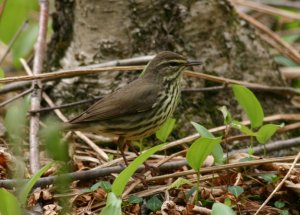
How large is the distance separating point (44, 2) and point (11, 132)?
333cm

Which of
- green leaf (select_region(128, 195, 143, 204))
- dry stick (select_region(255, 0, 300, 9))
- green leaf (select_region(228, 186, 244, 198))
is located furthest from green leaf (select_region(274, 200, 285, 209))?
dry stick (select_region(255, 0, 300, 9))

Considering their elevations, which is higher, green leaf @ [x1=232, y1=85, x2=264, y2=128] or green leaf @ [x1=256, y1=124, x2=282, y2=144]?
green leaf @ [x1=232, y1=85, x2=264, y2=128]

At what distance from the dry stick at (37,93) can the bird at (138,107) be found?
0.90 ft

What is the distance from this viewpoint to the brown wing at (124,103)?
13.8ft

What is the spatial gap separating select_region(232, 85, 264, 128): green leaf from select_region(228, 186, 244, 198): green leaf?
0.58 metres

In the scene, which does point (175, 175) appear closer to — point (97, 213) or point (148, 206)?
point (148, 206)

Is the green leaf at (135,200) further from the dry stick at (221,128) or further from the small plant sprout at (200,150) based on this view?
the dry stick at (221,128)

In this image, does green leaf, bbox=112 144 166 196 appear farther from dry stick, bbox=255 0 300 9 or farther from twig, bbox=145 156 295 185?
dry stick, bbox=255 0 300 9

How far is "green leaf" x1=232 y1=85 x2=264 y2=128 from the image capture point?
3.96 m

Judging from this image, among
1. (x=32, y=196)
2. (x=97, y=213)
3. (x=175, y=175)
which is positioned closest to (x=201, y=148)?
(x=175, y=175)

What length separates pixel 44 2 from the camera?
522 cm

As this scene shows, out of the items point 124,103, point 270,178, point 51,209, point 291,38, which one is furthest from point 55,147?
point 291,38

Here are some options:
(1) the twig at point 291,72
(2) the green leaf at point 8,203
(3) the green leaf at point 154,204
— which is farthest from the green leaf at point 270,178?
(1) the twig at point 291,72

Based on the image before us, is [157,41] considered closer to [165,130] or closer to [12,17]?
[165,130]
